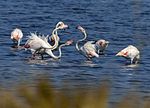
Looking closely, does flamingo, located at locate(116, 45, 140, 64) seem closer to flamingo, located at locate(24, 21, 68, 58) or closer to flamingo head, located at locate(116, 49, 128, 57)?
flamingo head, located at locate(116, 49, 128, 57)

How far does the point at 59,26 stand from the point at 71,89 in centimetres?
1570

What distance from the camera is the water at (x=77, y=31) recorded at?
13.3 meters

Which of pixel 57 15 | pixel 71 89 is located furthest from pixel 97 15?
pixel 71 89

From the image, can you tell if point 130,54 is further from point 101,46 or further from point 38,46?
point 38,46

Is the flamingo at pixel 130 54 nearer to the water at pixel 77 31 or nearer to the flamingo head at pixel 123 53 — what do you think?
the flamingo head at pixel 123 53

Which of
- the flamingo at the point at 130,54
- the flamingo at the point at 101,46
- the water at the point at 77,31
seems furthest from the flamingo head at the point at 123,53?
the flamingo at the point at 101,46

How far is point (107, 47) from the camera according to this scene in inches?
696

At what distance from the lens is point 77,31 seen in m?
20.7

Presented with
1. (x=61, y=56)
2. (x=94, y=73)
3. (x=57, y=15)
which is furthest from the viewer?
(x=57, y=15)

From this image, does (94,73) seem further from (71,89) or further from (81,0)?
(81,0)

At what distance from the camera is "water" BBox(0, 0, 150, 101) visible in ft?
43.6

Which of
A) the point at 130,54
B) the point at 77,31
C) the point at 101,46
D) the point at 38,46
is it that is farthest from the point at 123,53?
the point at 77,31

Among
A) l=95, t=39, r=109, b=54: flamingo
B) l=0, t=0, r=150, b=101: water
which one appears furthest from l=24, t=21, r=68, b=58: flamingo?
l=95, t=39, r=109, b=54: flamingo

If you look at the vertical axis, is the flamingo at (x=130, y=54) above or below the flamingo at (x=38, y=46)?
below
